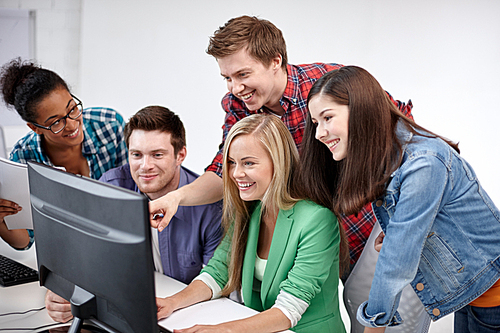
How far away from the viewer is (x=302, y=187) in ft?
5.01

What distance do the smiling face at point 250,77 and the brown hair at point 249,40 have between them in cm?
2

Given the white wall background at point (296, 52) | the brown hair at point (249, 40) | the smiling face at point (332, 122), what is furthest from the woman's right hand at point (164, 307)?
the white wall background at point (296, 52)

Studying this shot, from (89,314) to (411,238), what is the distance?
2.45ft

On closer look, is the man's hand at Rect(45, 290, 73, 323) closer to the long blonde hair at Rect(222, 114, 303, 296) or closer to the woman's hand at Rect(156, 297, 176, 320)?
the woman's hand at Rect(156, 297, 176, 320)

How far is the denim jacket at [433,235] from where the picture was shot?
1130 millimetres

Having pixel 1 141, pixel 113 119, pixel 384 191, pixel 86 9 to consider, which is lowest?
pixel 1 141

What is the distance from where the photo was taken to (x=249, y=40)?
1.63m

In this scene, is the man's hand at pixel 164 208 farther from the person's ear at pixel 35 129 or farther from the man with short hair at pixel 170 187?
the person's ear at pixel 35 129

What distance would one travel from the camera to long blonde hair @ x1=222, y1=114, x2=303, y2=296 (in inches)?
60.6

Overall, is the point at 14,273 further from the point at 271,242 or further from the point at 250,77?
the point at 250,77

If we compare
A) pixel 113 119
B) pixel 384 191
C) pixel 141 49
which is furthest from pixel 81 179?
pixel 141 49

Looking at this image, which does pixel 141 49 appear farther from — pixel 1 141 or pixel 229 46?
pixel 229 46

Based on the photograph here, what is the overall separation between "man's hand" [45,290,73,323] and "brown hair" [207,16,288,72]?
36.2 inches

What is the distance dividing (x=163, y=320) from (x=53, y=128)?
1.00m
